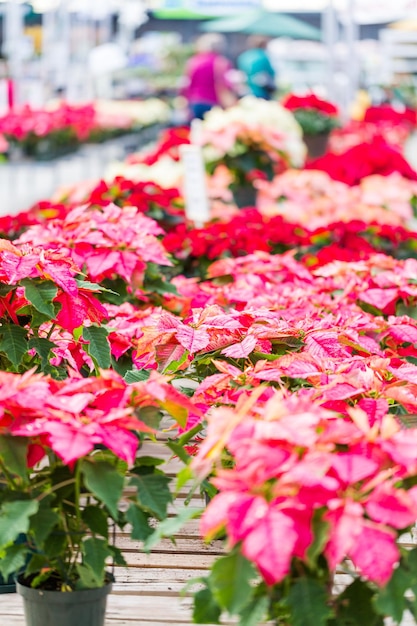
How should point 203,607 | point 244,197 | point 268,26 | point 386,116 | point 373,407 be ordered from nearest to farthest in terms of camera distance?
1. point 203,607
2. point 373,407
3. point 244,197
4. point 386,116
5. point 268,26

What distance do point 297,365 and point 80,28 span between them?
20.1 metres

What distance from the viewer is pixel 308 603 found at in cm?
114

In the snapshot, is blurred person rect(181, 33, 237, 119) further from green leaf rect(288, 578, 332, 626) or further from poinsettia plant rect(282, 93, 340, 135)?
green leaf rect(288, 578, 332, 626)

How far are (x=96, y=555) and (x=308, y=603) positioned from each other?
11.9 inches

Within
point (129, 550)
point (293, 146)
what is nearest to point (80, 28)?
point (293, 146)

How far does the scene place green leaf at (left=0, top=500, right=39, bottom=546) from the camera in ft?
3.94

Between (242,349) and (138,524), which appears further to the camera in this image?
(242,349)

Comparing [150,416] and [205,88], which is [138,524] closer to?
[150,416]

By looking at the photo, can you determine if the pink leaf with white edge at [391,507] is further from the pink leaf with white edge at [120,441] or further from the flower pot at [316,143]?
the flower pot at [316,143]

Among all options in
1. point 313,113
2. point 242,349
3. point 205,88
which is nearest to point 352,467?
point 242,349

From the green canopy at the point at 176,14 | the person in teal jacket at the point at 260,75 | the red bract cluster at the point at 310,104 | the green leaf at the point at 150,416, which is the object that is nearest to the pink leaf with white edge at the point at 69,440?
the green leaf at the point at 150,416

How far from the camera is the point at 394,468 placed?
119 cm

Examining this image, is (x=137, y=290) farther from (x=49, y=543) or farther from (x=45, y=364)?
(x=49, y=543)

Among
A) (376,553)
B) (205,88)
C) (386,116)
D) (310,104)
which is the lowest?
(386,116)
